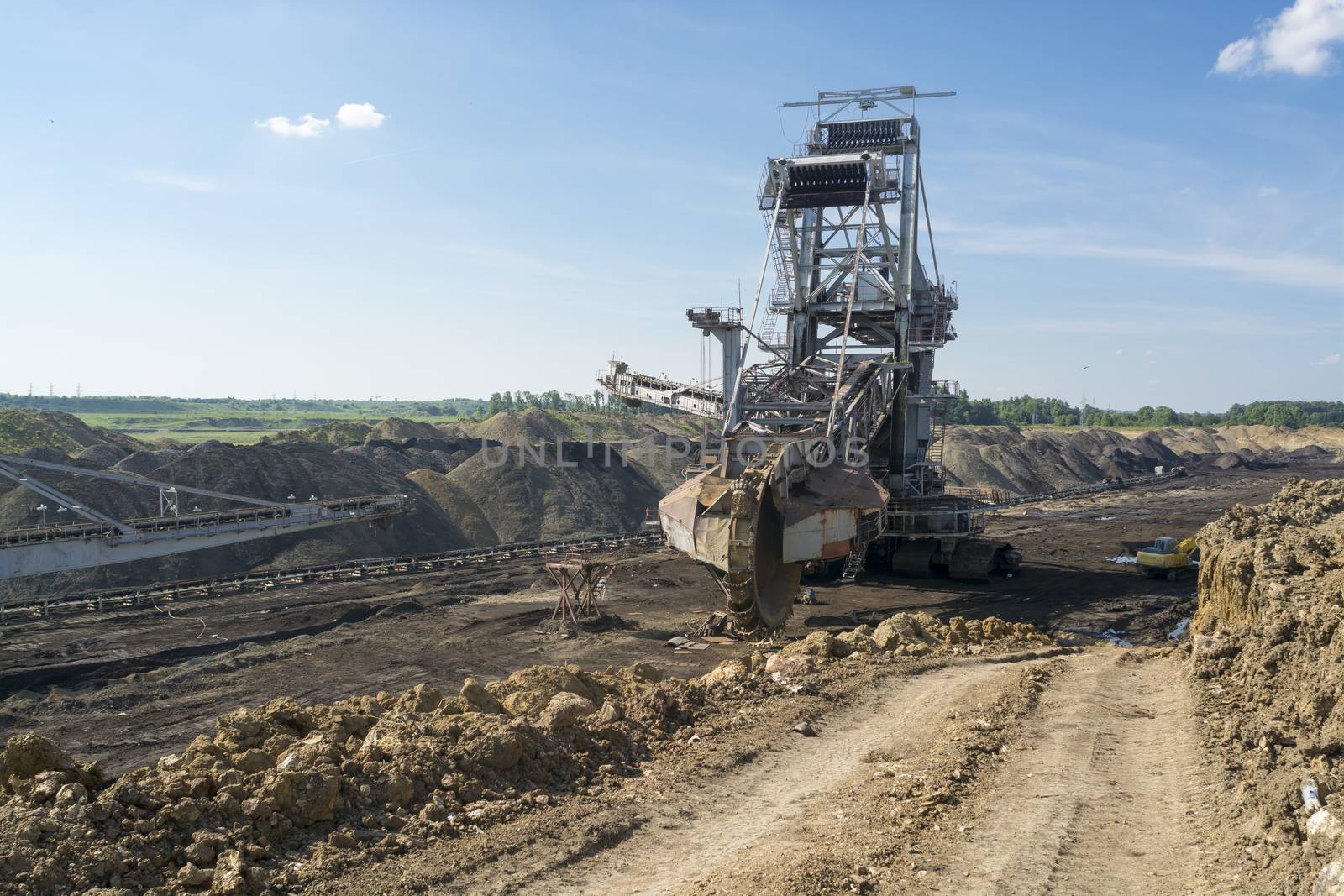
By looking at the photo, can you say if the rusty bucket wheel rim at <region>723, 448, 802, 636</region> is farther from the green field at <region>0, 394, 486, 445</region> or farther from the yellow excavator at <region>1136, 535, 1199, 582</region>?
the green field at <region>0, 394, 486, 445</region>

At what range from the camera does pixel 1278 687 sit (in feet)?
33.1

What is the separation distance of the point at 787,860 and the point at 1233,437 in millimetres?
138614

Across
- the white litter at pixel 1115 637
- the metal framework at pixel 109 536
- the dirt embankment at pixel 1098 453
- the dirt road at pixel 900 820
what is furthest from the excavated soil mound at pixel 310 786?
the dirt embankment at pixel 1098 453

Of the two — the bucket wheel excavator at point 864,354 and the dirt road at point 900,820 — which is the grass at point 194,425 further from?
the dirt road at point 900,820

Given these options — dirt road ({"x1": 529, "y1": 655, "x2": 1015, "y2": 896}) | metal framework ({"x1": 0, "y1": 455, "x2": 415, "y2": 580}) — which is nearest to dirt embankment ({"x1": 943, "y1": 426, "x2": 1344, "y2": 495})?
metal framework ({"x1": 0, "y1": 455, "x2": 415, "y2": 580})

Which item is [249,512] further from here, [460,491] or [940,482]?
[940,482]

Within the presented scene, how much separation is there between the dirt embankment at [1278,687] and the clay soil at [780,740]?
13.6 inches

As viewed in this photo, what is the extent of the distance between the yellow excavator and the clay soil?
9.20ft

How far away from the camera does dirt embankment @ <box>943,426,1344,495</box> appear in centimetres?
6906

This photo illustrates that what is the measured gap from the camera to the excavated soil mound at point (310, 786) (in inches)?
227

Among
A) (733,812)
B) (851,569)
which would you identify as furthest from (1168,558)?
(733,812)

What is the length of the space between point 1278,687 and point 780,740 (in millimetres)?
5515

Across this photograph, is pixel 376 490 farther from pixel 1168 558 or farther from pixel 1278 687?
pixel 1278 687

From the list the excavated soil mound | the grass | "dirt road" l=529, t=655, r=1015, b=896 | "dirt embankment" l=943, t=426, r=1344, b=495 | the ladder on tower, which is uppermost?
the grass
